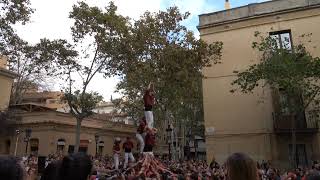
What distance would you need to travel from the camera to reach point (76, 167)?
2838 millimetres

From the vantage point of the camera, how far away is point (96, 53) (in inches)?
930

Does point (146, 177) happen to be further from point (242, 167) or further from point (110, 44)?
point (110, 44)

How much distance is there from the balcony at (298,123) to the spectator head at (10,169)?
71.8 ft

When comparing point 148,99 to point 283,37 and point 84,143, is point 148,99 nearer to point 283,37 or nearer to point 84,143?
point 283,37

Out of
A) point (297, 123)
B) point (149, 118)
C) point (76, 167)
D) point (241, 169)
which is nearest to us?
point (76, 167)

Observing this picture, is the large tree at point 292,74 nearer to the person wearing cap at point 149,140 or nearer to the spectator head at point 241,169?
the person wearing cap at point 149,140

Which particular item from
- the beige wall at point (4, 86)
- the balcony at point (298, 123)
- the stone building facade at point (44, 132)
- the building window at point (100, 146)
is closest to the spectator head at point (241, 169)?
the balcony at point (298, 123)

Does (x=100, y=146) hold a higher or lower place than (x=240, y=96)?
lower

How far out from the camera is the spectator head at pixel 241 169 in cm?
298

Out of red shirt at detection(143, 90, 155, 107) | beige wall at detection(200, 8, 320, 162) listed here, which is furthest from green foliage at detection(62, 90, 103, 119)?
red shirt at detection(143, 90, 155, 107)

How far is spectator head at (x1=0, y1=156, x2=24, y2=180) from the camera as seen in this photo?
2166 millimetres

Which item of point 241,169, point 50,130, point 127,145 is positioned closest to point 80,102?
point 127,145

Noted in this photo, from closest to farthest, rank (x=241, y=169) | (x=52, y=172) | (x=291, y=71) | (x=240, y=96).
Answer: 1. (x=241, y=169)
2. (x=52, y=172)
3. (x=291, y=71)
4. (x=240, y=96)

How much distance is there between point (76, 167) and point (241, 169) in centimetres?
140
